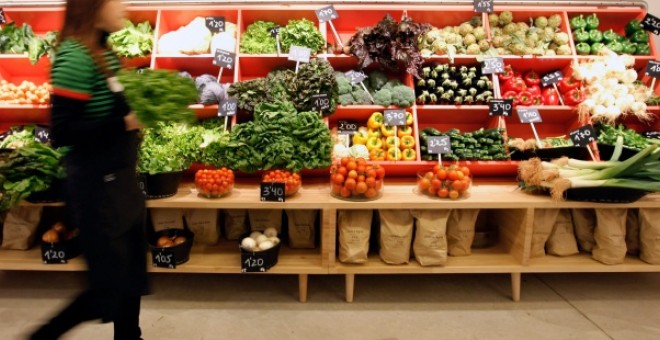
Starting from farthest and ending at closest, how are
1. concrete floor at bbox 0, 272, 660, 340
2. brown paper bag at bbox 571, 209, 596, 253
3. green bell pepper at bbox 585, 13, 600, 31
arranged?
green bell pepper at bbox 585, 13, 600, 31, brown paper bag at bbox 571, 209, 596, 253, concrete floor at bbox 0, 272, 660, 340

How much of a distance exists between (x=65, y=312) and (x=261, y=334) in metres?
1.16

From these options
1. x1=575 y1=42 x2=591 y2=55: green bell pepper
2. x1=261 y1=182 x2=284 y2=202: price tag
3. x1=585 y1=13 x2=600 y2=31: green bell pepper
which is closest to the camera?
x1=261 y1=182 x2=284 y2=202: price tag

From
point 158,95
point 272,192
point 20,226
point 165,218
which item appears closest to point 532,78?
point 272,192

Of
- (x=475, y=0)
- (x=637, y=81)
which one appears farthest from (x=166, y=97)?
(x=637, y=81)

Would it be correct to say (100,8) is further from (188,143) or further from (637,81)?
(637,81)

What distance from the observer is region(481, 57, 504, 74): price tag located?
352 cm

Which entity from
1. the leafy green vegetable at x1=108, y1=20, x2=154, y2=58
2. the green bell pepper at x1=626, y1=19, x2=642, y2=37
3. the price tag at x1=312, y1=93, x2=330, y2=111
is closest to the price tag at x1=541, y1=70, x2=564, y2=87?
the green bell pepper at x1=626, y1=19, x2=642, y2=37

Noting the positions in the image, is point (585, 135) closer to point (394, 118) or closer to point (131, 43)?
point (394, 118)

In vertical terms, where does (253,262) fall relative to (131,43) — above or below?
below

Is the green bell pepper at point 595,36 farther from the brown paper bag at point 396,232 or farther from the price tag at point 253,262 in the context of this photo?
the price tag at point 253,262

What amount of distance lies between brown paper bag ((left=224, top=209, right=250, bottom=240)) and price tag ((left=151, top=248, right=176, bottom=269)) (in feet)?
1.80

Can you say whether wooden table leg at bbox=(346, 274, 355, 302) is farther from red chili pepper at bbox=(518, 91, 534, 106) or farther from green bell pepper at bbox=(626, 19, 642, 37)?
green bell pepper at bbox=(626, 19, 642, 37)

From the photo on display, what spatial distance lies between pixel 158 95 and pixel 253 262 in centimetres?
137

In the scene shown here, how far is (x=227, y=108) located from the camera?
3322mm
